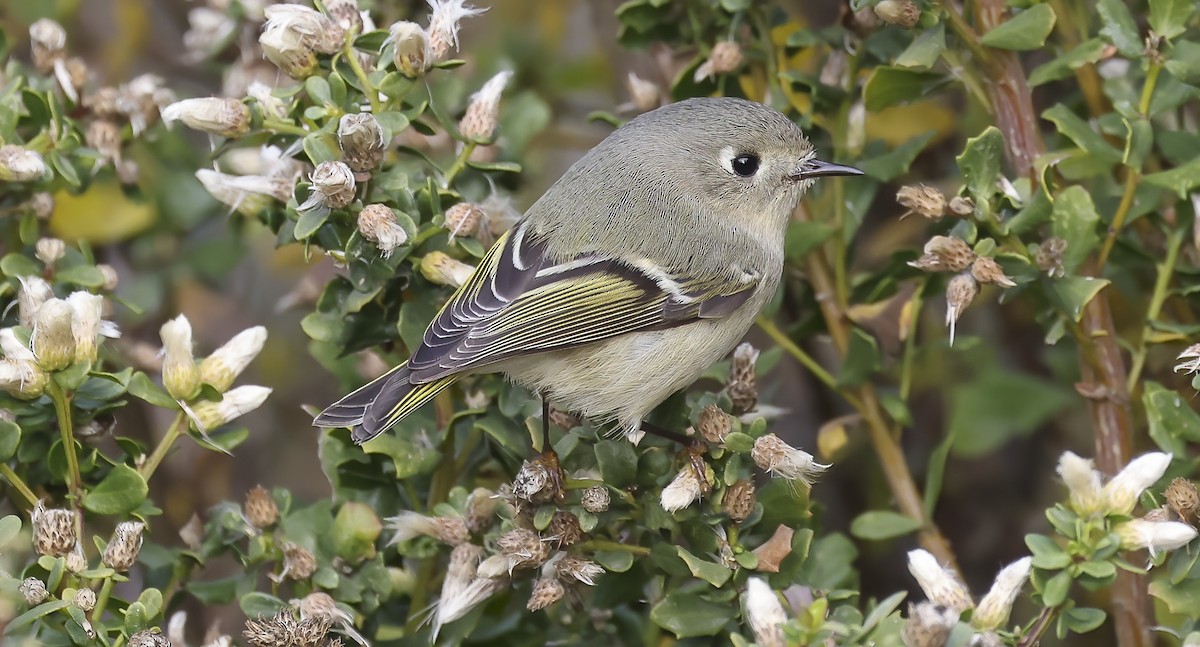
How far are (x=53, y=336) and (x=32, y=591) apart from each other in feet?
1.19

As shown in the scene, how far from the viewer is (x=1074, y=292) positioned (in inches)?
79.8

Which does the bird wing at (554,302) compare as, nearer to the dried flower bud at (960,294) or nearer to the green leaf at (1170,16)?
the dried flower bud at (960,294)

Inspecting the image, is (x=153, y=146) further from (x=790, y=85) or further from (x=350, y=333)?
(x=790, y=85)

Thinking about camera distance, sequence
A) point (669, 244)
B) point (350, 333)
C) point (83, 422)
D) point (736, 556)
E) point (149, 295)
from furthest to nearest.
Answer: point (149, 295), point (669, 244), point (350, 333), point (83, 422), point (736, 556)

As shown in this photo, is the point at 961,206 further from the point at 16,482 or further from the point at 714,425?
the point at 16,482

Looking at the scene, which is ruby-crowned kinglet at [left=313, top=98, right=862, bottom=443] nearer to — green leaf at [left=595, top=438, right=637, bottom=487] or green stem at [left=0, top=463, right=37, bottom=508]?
green leaf at [left=595, top=438, right=637, bottom=487]

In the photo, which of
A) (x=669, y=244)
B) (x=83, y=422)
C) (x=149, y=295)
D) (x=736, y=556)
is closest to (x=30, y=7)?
(x=149, y=295)

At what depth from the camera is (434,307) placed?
2.25 metres

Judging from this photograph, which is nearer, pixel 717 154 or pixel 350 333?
pixel 350 333

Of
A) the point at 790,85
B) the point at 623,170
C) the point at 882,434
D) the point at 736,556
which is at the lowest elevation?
the point at 882,434

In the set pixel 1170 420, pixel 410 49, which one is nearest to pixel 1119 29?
pixel 1170 420

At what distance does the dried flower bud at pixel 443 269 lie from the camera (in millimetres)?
2135

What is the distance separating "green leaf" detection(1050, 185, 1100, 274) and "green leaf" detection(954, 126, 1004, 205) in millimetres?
138

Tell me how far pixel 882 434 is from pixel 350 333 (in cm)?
101
